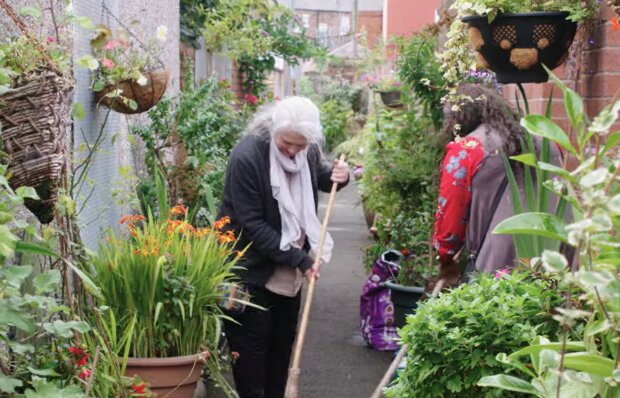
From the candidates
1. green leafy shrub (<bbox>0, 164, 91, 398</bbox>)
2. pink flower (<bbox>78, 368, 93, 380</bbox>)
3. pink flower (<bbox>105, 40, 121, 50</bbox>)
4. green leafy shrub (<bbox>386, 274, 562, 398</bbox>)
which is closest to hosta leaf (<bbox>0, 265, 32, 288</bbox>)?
green leafy shrub (<bbox>0, 164, 91, 398</bbox>)

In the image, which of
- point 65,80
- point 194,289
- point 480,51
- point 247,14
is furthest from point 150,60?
point 247,14

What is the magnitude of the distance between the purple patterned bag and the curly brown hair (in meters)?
2.19

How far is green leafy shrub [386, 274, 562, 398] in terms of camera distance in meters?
2.57

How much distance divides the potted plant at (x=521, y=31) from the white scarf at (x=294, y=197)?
1.31 m

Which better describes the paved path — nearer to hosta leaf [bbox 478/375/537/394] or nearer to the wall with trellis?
the wall with trellis

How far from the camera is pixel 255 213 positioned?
184 inches

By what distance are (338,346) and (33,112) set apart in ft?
16.5

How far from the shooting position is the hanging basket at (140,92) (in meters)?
4.98

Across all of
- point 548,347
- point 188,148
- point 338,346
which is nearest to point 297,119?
point 188,148

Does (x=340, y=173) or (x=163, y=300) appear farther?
(x=340, y=173)

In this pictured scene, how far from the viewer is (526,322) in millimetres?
2576

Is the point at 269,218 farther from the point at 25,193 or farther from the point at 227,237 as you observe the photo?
the point at 25,193

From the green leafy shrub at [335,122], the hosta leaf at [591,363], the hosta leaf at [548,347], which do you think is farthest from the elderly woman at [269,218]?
the green leafy shrub at [335,122]

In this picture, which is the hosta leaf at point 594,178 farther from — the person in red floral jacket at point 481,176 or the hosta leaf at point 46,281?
the person in red floral jacket at point 481,176
